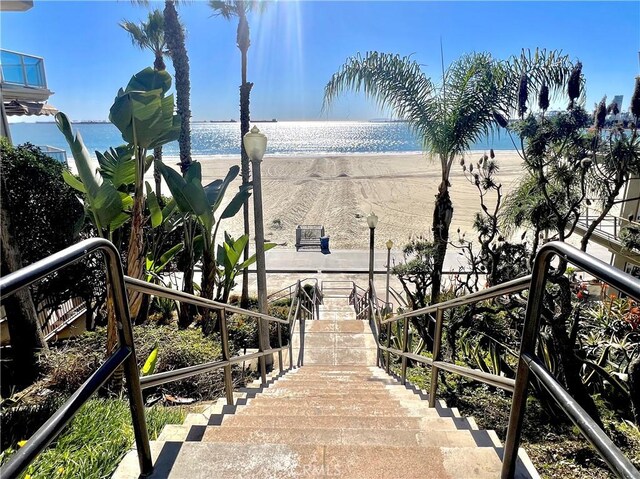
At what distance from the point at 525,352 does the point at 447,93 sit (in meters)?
8.87

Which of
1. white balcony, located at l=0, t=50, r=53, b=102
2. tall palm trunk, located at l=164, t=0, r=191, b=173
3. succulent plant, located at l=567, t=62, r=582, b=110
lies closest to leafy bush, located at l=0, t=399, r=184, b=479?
succulent plant, located at l=567, t=62, r=582, b=110

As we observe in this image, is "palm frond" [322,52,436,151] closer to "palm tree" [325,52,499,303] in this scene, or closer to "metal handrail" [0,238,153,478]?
"palm tree" [325,52,499,303]

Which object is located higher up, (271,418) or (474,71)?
(474,71)

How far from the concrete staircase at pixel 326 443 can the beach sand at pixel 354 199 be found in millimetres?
17081

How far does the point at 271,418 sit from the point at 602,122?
363 inches

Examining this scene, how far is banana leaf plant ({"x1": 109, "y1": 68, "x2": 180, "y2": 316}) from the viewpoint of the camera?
184 inches

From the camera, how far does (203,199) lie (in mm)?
7012

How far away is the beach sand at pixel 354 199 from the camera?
2462cm

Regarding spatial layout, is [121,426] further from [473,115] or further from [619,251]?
[619,251]

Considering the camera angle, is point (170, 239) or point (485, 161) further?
point (170, 239)

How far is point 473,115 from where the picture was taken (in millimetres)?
8852

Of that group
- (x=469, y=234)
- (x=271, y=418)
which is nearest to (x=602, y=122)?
(x=271, y=418)

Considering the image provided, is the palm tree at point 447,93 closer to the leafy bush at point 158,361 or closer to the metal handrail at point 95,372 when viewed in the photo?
the leafy bush at point 158,361

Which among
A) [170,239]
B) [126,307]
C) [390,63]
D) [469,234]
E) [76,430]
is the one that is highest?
[390,63]
